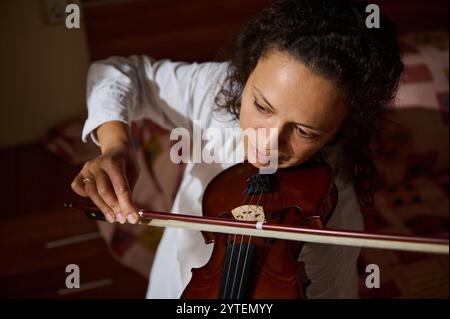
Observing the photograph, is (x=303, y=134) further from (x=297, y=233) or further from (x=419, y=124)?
(x=419, y=124)

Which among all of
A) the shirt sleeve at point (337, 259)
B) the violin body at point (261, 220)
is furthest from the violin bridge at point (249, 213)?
the shirt sleeve at point (337, 259)

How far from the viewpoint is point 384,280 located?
1277 millimetres

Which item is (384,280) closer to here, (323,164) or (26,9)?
(323,164)

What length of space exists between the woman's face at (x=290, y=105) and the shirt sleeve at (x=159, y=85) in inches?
8.2

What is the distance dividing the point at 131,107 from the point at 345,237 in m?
0.50

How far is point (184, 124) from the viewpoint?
3.39 feet

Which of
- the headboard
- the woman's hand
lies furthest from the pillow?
the woman's hand

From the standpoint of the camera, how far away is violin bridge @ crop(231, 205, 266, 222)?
0.78 m

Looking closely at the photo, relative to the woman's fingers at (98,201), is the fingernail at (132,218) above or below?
below

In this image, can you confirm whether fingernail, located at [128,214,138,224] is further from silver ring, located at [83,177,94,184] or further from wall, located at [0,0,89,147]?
wall, located at [0,0,89,147]

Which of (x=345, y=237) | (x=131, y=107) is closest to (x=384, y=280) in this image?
(x=345, y=237)

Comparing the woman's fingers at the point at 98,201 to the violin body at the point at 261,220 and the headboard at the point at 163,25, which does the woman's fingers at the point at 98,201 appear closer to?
the violin body at the point at 261,220

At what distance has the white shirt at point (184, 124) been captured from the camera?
0.86 m

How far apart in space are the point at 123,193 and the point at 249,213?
0.21 metres
